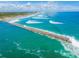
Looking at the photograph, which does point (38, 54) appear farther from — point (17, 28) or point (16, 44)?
point (17, 28)

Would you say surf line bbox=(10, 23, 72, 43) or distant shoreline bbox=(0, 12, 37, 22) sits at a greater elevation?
distant shoreline bbox=(0, 12, 37, 22)

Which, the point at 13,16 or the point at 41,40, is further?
the point at 13,16

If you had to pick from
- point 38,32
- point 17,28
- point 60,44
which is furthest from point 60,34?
point 17,28

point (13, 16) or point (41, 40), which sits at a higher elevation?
point (13, 16)

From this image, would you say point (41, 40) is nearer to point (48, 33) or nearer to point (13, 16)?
point (48, 33)

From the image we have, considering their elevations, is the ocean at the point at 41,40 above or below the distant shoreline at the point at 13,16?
below

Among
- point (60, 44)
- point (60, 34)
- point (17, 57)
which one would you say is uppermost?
point (60, 34)

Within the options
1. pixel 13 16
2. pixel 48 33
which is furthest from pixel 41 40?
pixel 13 16

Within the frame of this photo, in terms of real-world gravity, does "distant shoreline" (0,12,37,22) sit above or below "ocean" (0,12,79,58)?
above
